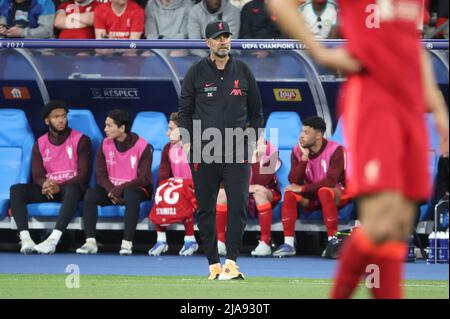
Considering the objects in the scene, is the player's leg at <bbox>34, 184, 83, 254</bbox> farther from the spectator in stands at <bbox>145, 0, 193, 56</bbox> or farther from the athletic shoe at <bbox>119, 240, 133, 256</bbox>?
the spectator in stands at <bbox>145, 0, 193, 56</bbox>

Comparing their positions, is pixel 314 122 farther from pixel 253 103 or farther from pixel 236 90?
pixel 236 90

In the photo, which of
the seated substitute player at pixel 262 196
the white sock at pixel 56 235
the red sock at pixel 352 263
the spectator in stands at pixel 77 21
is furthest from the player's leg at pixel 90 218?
the red sock at pixel 352 263

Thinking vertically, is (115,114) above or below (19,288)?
above

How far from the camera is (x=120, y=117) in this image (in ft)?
45.7

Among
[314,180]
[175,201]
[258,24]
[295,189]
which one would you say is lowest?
[175,201]

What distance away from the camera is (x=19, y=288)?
9367mm

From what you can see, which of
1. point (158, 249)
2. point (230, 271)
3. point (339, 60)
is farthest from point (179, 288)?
point (339, 60)

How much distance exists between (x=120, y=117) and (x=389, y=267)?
28.7 ft

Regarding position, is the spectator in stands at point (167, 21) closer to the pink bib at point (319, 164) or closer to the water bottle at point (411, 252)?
the pink bib at point (319, 164)

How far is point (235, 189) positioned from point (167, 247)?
4.14 metres

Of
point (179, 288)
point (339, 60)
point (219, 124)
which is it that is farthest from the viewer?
point (219, 124)
